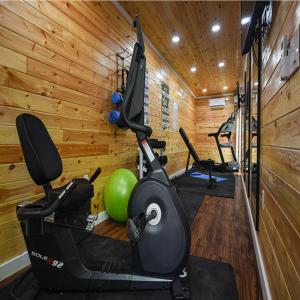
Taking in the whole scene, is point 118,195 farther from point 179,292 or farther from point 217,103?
point 217,103

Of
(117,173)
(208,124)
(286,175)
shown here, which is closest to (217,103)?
(208,124)

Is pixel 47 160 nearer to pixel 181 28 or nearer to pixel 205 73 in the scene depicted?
pixel 181 28

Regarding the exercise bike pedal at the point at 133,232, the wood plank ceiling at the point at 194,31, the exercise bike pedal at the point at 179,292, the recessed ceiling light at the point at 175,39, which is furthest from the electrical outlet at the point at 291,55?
the recessed ceiling light at the point at 175,39

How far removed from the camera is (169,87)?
5.06 metres

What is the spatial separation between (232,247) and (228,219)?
693 mm

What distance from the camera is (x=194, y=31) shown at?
3.44m

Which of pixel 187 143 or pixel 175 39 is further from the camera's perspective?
pixel 187 143

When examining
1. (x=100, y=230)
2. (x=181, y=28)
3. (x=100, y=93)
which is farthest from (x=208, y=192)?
(x=181, y=28)

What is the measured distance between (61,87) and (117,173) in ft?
3.93

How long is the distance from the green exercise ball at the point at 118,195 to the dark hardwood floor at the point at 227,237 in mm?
166

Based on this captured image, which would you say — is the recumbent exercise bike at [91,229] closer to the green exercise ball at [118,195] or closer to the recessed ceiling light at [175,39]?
the green exercise ball at [118,195]

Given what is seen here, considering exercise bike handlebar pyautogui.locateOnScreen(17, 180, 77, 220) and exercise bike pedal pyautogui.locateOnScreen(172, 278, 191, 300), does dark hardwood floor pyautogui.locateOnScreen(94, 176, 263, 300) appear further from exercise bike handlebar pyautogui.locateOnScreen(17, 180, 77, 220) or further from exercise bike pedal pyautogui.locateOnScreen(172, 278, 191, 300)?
exercise bike handlebar pyautogui.locateOnScreen(17, 180, 77, 220)

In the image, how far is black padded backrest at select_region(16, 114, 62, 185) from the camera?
3.87 feet

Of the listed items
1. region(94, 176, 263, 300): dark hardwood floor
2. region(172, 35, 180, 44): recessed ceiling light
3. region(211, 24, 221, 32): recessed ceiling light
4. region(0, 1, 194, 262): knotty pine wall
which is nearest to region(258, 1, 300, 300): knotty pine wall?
region(94, 176, 263, 300): dark hardwood floor
